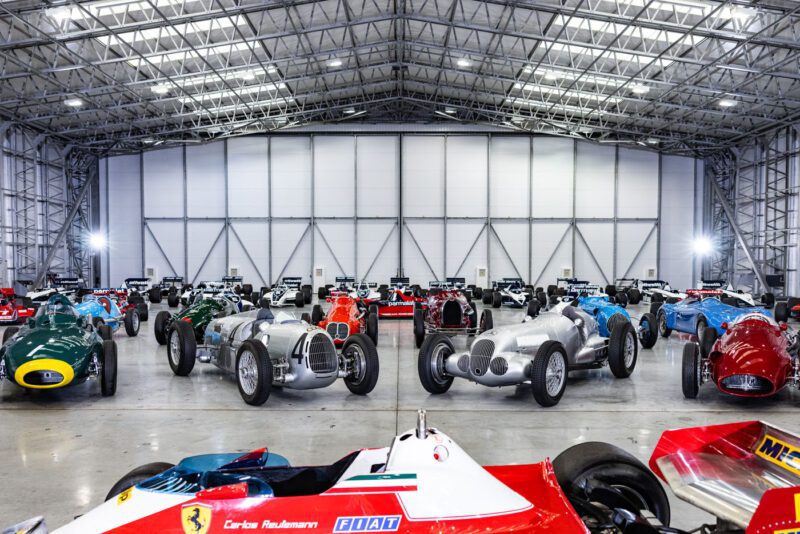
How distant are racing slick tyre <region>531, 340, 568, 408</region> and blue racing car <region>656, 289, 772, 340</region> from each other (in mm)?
6514

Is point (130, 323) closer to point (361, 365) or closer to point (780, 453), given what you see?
point (361, 365)

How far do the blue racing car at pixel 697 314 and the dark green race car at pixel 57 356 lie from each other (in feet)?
38.7

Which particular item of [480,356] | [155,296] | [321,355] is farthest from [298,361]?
[155,296]

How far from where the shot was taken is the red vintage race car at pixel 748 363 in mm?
7949

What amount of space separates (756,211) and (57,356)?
104ft

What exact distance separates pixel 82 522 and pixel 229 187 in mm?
32211

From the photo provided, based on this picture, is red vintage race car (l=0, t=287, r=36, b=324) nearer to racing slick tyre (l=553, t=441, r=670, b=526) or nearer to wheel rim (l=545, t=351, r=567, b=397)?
wheel rim (l=545, t=351, r=567, b=397)

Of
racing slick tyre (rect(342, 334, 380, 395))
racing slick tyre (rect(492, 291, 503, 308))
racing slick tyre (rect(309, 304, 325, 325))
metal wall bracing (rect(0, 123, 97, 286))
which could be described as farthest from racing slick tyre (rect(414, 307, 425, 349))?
metal wall bracing (rect(0, 123, 97, 286))

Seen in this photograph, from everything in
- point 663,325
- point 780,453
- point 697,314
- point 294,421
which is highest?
point 780,453

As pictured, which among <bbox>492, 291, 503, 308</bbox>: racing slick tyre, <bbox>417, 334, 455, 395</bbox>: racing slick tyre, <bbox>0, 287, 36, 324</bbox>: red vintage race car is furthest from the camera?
<bbox>492, 291, 503, 308</bbox>: racing slick tyre

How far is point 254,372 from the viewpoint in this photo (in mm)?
8234

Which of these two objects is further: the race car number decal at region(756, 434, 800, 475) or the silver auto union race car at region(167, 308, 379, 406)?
the silver auto union race car at region(167, 308, 379, 406)

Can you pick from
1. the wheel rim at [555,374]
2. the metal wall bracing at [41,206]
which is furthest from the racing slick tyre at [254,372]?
the metal wall bracing at [41,206]

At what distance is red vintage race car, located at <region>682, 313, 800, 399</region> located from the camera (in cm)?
795
